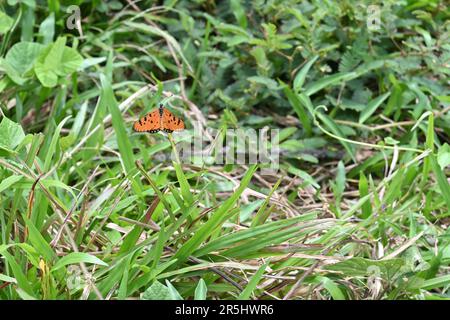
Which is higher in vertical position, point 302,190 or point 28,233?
point 28,233

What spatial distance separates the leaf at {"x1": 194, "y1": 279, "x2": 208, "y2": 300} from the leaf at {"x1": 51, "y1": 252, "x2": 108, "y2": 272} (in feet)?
0.59

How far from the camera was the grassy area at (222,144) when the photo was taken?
150 centimetres

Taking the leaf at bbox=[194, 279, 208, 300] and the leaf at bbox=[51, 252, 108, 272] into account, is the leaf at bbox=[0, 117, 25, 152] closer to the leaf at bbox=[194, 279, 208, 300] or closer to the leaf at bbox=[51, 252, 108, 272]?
the leaf at bbox=[51, 252, 108, 272]

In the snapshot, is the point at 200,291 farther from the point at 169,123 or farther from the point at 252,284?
the point at 169,123

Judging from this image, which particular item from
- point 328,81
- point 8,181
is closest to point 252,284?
point 8,181

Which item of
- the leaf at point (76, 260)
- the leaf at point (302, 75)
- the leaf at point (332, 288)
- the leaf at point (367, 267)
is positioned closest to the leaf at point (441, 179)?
the leaf at point (367, 267)

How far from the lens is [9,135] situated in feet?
5.00

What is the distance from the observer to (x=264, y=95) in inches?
87.2

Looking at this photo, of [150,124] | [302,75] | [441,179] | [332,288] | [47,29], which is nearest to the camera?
[332,288]

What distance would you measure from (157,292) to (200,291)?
87 millimetres
